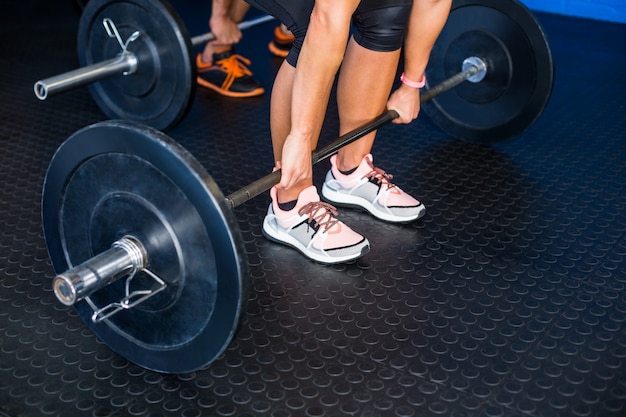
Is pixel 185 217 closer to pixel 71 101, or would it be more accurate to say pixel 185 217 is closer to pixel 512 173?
pixel 512 173

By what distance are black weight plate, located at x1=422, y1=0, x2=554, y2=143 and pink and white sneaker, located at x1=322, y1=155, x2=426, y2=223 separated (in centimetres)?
44

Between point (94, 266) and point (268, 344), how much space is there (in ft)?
1.18

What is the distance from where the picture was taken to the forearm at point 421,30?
5.14 feet

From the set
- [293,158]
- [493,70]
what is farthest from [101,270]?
[493,70]

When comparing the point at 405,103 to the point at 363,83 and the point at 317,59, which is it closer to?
the point at 363,83

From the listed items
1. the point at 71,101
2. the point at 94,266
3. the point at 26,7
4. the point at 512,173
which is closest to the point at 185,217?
the point at 94,266

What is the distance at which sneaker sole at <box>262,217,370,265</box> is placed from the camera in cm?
159

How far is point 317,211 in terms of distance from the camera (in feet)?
5.34

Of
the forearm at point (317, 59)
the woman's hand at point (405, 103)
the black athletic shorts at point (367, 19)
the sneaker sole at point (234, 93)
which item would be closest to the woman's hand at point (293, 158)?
the forearm at point (317, 59)

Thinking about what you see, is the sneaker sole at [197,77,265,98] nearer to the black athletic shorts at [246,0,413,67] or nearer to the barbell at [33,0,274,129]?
the barbell at [33,0,274,129]

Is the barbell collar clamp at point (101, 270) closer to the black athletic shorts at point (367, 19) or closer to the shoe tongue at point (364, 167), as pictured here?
the black athletic shorts at point (367, 19)

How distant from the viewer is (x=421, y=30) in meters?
1.59

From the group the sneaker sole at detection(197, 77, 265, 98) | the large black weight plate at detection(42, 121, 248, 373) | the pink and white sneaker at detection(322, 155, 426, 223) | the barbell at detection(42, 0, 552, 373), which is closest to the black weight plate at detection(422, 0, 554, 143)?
the pink and white sneaker at detection(322, 155, 426, 223)

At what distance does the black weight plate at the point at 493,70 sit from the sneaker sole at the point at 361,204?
0.46m
